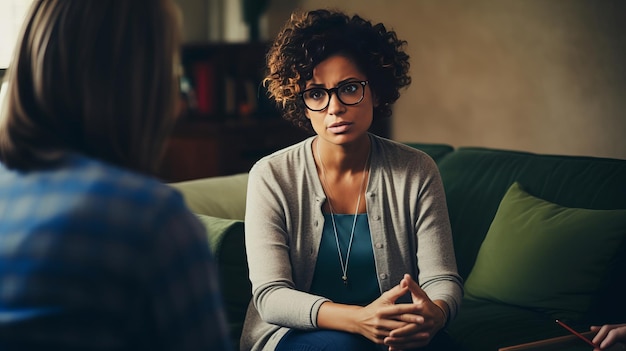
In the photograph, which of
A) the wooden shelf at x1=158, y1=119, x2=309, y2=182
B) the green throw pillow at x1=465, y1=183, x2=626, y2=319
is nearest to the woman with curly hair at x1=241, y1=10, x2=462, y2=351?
the green throw pillow at x1=465, y1=183, x2=626, y2=319

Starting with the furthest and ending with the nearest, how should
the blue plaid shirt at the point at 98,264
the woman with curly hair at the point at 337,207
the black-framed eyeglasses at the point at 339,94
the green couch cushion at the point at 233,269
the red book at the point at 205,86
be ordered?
the red book at the point at 205,86, the green couch cushion at the point at 233,269, the black-framed eyeglasses at the point at 339,94, the woman with curly hair at the point at 337,207, the blue plaid shirt at the point at 98,264

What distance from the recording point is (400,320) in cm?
168

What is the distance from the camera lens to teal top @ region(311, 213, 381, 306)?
187cm

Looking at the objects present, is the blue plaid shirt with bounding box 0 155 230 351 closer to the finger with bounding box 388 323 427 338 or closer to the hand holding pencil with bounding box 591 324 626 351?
the finger with bounding box 388 323 427 338

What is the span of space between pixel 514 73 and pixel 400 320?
2.25 meters

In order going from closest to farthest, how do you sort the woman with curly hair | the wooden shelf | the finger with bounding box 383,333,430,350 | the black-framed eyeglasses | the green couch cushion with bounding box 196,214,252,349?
the finger with bounding box 383,333,430,350 → the woman with curly hair → the black-framed eyeglasses → the green couch cushion with bounding box 196,214,252,349 → the wooden shelf

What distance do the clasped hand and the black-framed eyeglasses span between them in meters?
0.48

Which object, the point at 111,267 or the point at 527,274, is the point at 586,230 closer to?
the point at 527,274

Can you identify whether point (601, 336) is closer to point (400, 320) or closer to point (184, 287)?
point (400, 320)

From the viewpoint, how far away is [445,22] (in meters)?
3.99

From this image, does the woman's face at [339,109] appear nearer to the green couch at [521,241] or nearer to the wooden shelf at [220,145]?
the green couch at [521,241]

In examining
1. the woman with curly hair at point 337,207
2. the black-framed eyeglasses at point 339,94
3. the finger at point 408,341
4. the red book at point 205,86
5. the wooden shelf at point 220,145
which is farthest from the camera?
the red book at point 205,86

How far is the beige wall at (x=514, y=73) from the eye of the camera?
3309 millimetres

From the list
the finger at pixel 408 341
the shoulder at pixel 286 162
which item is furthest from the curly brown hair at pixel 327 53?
the finger at pixel 408 341
